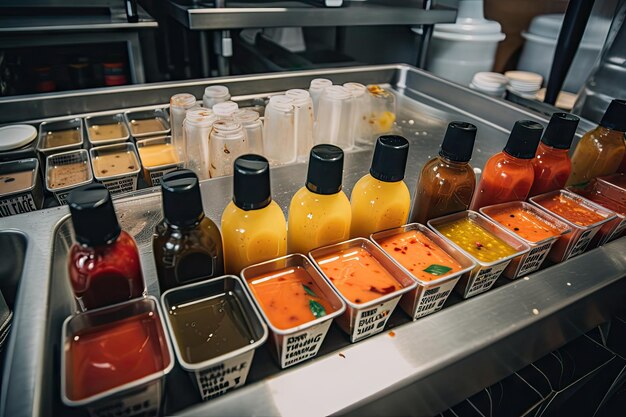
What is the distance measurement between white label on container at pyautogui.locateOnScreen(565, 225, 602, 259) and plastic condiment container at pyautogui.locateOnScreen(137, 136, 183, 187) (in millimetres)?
903

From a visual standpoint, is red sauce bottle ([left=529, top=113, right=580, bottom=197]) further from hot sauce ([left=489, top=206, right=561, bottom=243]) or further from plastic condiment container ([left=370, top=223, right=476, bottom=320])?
plastic condiment container ([left=370, top=223, right=476, bottom=320])

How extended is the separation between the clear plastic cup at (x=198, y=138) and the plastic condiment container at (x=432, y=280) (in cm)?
53

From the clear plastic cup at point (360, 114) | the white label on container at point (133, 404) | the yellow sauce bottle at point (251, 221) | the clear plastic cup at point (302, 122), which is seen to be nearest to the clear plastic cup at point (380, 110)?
the clear plastic cup at point (360, 114)

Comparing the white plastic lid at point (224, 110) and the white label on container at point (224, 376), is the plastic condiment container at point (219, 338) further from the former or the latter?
the white plastic lid at point (224, 110)

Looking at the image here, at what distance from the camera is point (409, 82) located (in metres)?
1.78

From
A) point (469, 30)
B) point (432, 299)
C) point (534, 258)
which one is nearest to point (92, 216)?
point (432, 299)

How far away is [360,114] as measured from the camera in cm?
130

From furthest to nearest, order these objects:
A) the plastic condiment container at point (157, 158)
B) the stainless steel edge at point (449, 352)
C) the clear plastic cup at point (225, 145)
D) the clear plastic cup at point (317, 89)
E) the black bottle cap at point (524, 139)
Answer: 1. the clear plastic cup at point (317, 89)
2. the plastic condiment container at point (157, 158)
3. the clear plastic cup at point (225, 145)
4. the black bottle cap at point (524, 139)
5. the stainless steel edge at point (449, 352)

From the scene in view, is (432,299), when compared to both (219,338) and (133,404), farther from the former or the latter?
(133,404)

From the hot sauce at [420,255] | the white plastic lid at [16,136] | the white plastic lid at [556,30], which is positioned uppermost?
the white plastic lid at [556,30]

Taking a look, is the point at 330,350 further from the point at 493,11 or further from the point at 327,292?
the point at 493,11

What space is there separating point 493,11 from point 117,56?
7.68ft

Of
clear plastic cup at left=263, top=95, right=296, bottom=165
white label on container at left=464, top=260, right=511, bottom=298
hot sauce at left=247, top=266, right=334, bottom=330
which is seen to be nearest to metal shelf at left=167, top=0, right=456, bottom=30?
clear plastic cup at left=263, top=95, right=296, bottom=165

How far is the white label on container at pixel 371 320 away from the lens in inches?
22.1
